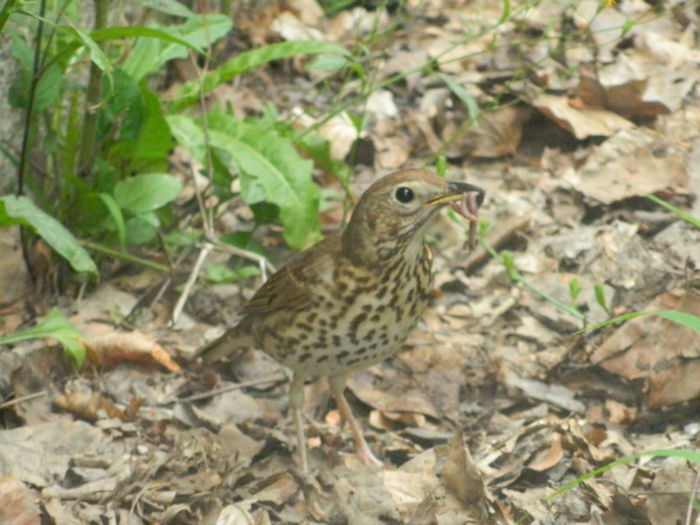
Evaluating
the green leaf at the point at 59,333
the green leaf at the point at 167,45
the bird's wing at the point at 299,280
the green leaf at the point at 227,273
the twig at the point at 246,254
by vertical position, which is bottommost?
the green leaf at the point at 227,273

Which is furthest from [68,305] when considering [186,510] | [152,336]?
[186,510]

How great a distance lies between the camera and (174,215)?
18.9 feet

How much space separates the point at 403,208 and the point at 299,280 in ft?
2.13

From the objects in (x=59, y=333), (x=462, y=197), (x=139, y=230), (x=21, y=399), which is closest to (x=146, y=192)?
(x=139, y=230)

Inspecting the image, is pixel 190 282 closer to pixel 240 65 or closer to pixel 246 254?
pixel 246 254

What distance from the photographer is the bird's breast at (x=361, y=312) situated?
4039 millimetres

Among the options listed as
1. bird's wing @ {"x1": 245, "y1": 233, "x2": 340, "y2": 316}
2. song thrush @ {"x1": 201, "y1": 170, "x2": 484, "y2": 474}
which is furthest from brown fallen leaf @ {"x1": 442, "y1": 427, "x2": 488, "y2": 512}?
bird's wing @ {"x1": 245, "y1": 233, "x2": 340, "y2": 316}

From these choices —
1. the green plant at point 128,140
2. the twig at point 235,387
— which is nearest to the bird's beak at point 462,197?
the green plant at point 128,140

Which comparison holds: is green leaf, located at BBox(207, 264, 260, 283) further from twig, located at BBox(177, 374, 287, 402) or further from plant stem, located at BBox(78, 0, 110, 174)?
plant stem, located at BBox(78, 0, 110, 174)

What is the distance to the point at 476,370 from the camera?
512 centimetres

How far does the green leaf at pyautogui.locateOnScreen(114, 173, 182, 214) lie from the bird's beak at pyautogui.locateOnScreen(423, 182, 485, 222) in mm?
1767

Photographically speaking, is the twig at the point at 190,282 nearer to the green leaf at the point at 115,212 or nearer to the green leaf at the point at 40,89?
the green leaf at the point at 115,212

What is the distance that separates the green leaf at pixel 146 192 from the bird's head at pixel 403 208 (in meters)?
1.34

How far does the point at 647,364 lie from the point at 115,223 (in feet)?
8.50
